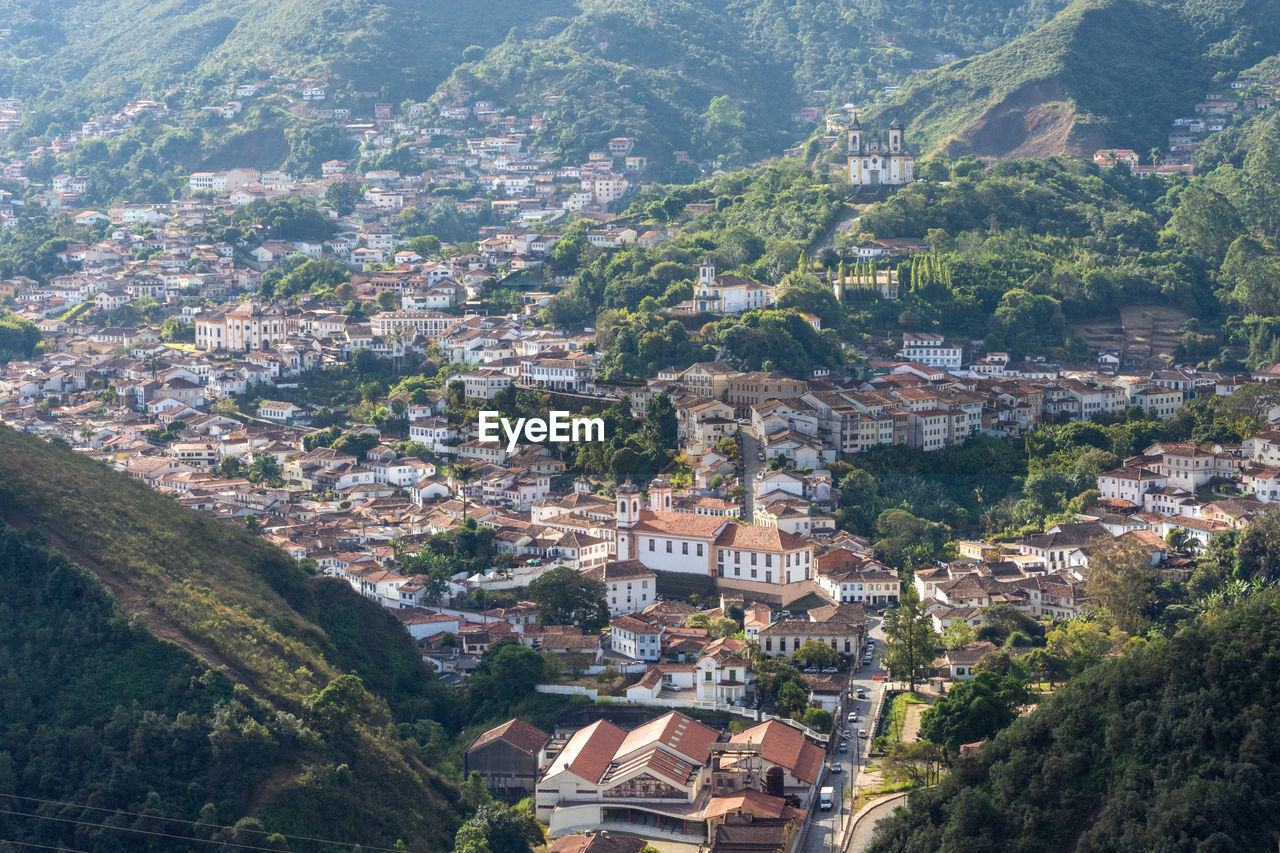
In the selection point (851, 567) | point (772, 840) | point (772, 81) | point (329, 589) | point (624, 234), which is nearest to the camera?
point (772, 840)

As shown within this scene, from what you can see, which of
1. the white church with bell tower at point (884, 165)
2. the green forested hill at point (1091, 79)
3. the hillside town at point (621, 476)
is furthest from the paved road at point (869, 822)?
the green forested hill at point (1091, 79)

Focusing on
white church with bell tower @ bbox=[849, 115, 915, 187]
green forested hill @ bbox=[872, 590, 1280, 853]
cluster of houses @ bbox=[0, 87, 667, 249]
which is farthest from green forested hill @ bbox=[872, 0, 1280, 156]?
green forested hill @ bbox=[872, 590, 1280, 853]

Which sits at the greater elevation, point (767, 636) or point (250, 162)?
point (250, 162)

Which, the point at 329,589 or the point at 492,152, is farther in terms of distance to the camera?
the point at 492,152

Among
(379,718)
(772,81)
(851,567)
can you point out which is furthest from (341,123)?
(379,718)

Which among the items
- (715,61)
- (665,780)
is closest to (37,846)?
(665,780)

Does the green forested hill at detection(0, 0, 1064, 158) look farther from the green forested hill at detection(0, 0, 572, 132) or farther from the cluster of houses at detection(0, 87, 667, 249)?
the cluster of houses at detection(0, 87, 667, 249)

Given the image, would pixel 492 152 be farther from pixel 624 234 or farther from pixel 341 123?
pixel 624 234
